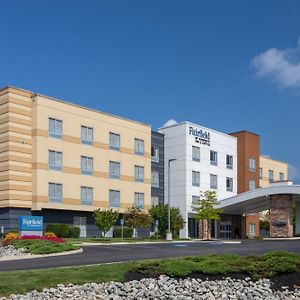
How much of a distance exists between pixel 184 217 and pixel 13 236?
→ 29.7 meters

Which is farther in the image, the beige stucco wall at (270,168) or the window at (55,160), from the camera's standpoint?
the beige stucco wall at (270,168)

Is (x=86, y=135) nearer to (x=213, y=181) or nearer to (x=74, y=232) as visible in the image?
(x=74, y=232)

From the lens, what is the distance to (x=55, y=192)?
155 ft

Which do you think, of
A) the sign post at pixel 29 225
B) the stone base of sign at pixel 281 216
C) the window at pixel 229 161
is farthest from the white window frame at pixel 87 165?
the window at pixel 229 161

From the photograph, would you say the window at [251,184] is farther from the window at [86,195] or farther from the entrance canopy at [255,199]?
the window at [86,195]

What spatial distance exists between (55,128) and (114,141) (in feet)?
26.2

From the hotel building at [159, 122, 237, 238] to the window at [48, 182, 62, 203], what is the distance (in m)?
14.6

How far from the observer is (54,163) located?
1868 inches

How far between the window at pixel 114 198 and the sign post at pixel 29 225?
17.6 m

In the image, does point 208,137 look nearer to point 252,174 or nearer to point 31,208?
point 252,174

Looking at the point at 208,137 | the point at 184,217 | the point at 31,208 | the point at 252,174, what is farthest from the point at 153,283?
the point at 252,174

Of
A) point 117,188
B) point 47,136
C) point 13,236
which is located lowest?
point 13,236

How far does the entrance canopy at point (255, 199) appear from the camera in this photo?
172 ft

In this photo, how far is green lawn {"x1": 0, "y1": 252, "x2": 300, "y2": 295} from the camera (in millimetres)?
12578
